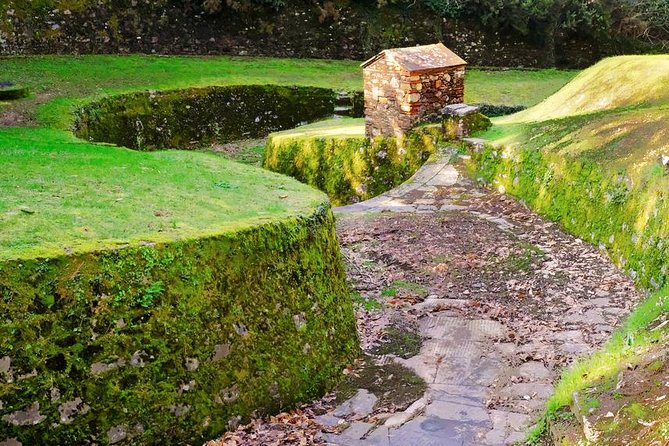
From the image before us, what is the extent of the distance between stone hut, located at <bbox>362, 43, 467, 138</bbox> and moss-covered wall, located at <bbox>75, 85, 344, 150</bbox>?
21.8ft

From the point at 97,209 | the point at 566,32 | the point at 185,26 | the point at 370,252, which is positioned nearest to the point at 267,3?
the point at 185,26

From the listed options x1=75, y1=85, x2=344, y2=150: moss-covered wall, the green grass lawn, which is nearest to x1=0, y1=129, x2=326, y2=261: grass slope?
the green grass lawn

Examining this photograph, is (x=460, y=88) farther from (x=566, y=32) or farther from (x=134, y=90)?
(x=566, y=32)

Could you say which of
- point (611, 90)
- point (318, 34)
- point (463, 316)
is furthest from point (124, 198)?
point (318, 34)

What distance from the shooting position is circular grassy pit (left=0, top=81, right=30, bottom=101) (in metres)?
16.6

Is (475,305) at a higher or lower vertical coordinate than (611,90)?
lower

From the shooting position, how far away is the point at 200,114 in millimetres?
19672

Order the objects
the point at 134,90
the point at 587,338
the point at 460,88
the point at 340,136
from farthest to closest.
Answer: the point at 134,90, the point at 340,136, the point at 460,88, the point at 587,338

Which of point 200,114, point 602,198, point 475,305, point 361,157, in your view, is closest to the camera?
point 475,305

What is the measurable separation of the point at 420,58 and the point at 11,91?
982 centimetres

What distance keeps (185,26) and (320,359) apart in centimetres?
1970

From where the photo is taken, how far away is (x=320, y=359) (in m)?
5.75

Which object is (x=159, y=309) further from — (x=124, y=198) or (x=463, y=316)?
(x=463, y=316)

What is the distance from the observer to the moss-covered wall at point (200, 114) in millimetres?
17828
